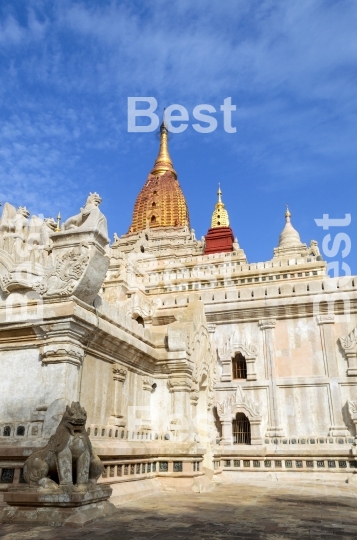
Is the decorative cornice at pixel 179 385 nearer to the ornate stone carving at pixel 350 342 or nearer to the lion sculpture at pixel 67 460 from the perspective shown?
the lion sculpture at pixel 67 460

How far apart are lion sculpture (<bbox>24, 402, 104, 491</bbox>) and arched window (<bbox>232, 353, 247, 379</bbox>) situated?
1389 centimetres

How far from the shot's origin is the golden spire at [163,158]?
68.6 m

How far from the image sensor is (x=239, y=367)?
21672 mm

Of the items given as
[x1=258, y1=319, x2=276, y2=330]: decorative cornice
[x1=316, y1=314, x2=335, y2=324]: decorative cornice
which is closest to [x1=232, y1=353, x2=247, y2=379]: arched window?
[x1=258, y1=319, x2=276, y2=330]: decorative cornice

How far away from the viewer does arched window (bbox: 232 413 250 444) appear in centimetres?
2026

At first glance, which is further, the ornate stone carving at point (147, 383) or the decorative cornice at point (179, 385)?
the decorative cornice at point (179, 385)

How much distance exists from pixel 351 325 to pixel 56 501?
1598 cm

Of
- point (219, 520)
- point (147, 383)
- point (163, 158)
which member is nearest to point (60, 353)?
point (219, 520)

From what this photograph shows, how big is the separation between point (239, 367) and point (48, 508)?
49.3 feet

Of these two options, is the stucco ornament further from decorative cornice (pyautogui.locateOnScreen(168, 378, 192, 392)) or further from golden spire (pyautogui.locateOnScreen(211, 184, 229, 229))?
golden spire (pyautogui.locateOnScreen(211, 184, 229, 229))

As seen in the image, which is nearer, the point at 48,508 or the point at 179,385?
the point at 48,508

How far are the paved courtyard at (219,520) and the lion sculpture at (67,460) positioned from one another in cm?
73

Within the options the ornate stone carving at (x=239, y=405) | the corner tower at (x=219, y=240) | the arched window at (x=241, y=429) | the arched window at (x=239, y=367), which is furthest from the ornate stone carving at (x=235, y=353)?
the corner tower at (x=219, y=240)

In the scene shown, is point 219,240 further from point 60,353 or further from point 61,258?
point 60,353
